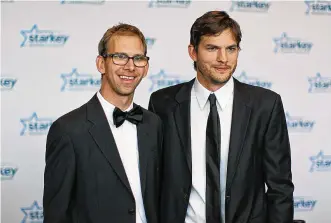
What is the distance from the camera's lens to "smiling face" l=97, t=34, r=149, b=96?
5.93 ft

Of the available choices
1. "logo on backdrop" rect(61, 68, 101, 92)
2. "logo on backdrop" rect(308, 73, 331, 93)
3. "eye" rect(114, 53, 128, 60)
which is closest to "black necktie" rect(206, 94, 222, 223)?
"eye" rect(114, 53, 128, 60)

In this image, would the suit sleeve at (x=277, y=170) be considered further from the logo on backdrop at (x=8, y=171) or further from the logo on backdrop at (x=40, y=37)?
the logo on backdrop at (x=8, y=171)

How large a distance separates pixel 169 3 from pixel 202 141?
1801 mm

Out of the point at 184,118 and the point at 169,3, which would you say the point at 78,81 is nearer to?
the point at 169,3

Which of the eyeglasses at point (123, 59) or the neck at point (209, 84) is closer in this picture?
the eyeglasses at point (123, 59)

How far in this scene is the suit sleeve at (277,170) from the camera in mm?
2012

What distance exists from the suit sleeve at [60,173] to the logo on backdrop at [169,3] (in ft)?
6.60

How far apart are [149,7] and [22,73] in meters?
1.18

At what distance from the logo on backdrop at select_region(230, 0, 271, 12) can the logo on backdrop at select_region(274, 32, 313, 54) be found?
296 mm

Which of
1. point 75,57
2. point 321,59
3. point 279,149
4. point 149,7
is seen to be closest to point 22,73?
point 75,57

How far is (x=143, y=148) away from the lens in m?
1.91

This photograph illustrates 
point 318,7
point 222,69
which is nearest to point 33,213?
point 222,69

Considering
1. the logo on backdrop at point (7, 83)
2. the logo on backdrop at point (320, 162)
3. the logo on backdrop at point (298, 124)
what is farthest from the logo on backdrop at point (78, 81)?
the logo on backdrop at point (320, 162)

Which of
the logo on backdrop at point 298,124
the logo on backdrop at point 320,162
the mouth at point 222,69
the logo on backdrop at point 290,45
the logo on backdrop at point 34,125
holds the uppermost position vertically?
the logo on backdrop at point 290,45
